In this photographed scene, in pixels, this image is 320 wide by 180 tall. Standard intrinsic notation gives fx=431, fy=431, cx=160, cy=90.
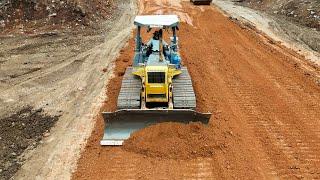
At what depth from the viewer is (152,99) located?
1107 cm

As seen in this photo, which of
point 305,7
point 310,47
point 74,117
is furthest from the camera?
point 305,7

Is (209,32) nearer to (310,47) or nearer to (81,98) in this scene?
(310,47)

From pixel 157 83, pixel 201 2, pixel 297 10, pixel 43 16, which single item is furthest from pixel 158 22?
pixel 201 2

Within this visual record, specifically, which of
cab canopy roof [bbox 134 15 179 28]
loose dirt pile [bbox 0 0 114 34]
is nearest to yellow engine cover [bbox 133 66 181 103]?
cab canopy roof [bbox 134 15 179 28]

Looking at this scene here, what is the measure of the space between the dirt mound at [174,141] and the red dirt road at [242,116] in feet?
0.54

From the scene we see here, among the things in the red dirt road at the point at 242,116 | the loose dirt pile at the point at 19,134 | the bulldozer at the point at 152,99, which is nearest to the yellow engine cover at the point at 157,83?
the bulldozer at the point at 152,99

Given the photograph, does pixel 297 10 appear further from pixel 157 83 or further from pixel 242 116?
pixel 157 83

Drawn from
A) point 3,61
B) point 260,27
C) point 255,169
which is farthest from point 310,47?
point 3,61

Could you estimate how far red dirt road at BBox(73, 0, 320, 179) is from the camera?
9.53m

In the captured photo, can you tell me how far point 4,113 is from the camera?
13016 millimetres

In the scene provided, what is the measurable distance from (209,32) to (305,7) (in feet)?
23.4

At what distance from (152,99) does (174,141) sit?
4.48 feet

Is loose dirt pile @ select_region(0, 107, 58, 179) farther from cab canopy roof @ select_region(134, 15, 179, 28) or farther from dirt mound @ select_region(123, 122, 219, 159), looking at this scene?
cab canopy roof @ select_region(134, 15, 179, 28)

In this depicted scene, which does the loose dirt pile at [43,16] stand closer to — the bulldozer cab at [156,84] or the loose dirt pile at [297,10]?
the loose dirt pile at [297,10]
